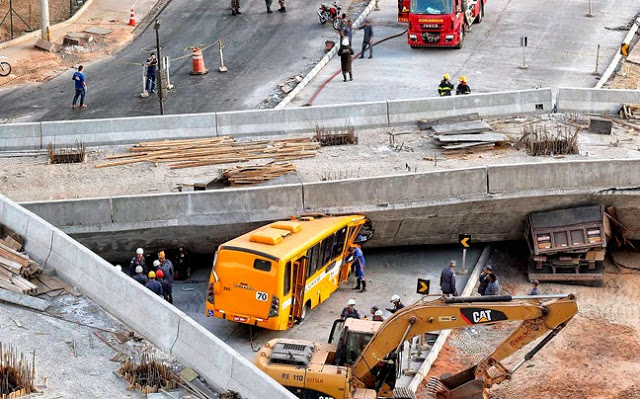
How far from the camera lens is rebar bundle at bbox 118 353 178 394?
69.3ft

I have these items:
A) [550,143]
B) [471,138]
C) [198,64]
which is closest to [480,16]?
[198,64]

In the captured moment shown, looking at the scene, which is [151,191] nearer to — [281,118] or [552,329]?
[281,118]

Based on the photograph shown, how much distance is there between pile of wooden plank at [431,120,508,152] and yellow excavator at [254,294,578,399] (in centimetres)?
1002

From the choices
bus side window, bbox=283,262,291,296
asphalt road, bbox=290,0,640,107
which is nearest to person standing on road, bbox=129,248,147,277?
bus side window, bbox=283,262,291,296

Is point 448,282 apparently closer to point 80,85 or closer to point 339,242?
point 339,242

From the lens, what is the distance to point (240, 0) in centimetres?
5112

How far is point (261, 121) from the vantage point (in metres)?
34.4

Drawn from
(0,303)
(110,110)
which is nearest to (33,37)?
(110,110)

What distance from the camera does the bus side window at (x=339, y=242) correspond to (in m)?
28.7

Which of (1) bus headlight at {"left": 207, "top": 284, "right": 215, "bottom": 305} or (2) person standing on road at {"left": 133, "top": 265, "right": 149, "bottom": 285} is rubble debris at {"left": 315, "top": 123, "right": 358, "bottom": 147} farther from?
(1) bus headlight at {"left": 207, "top": 284, "right": 215, "bottom": 305}

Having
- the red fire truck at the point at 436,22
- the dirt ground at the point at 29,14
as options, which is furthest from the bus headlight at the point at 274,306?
the dirt ground at the point at 29,14

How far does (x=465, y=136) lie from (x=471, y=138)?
0.65 feet

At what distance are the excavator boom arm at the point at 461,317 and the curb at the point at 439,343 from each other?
167 centimetres

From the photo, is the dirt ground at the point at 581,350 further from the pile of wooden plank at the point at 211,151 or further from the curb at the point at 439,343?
the pile of wooden plank at the point at 211,151
